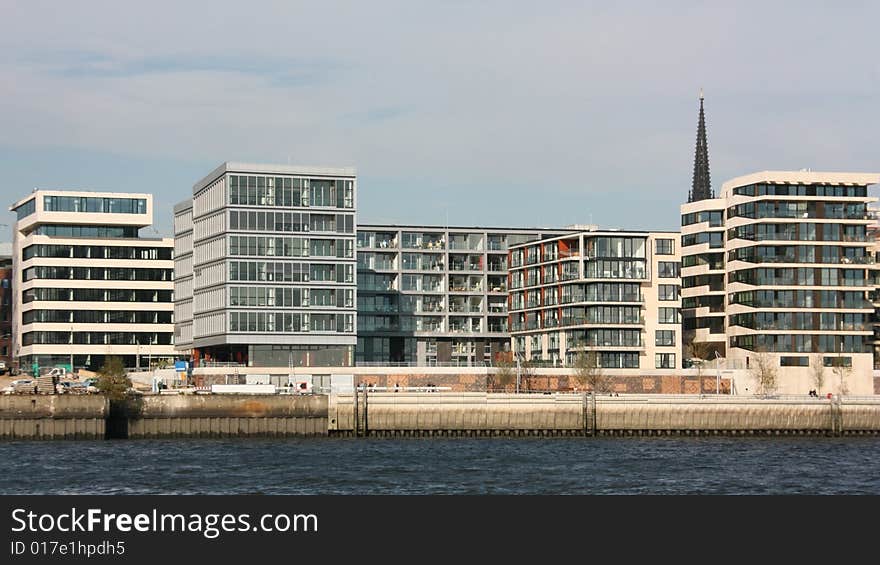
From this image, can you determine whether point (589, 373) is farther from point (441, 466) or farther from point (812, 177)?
point (441, 466)

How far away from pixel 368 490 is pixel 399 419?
60.3 metres

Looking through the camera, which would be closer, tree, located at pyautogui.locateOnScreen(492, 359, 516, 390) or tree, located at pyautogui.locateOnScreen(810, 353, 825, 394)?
tree, located at pyautogui.locateOnScreen(492, 359, 516, 390)

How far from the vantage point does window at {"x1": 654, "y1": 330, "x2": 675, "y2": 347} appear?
196625 millimetres

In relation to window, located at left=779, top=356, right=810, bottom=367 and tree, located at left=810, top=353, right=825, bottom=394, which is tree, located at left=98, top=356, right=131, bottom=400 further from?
tree, located at left=810, top=353, right=825, bottom=394

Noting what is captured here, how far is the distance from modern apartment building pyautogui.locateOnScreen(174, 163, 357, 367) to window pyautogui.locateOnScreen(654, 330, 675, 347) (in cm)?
3882

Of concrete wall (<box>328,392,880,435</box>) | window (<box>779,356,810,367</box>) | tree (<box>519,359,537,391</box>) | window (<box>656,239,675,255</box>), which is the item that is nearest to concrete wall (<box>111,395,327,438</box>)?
concrete wall (<box>328,392,880,435</box>)

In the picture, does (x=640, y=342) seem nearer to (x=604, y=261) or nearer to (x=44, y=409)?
(x=604, y=261)

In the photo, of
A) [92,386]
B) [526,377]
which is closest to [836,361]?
[526,377]

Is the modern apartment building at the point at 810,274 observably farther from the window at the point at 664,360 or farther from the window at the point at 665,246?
the window at the point at 665,246

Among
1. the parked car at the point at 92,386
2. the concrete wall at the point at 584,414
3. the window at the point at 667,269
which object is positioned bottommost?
the concrete wall at the point at 584,414

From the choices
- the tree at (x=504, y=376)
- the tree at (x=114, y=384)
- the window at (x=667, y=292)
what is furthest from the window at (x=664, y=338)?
the tree at (x=114, y=384)

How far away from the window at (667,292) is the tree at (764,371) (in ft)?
41.3

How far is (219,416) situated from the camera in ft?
463

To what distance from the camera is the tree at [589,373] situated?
18388cm
